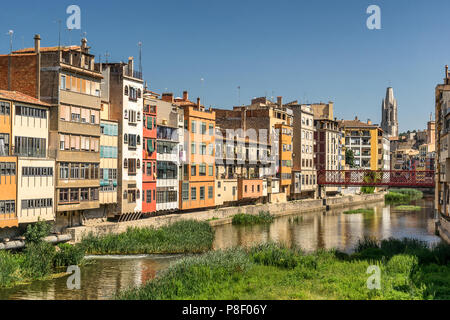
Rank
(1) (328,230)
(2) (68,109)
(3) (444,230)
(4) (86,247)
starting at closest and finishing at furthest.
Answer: (4) (86,247) < (2) (68,109) < (3) (444,230) < (1) (328,230)

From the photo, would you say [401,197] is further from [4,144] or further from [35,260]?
[35,260]

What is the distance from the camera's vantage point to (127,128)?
49.8 meters

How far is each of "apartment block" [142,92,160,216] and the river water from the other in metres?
6.82

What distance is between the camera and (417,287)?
88.5ft

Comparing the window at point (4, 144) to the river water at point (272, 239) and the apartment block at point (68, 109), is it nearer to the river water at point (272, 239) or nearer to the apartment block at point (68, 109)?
the apartment block at point (68, 109)

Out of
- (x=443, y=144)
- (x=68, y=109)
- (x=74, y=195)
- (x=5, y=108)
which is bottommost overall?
(x=74, y=195)

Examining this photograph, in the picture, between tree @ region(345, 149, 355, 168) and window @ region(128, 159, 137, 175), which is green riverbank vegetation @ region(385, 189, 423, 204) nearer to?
tree @ region(345, 149, 355, 168)

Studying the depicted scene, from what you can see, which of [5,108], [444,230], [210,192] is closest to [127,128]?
[5,108]

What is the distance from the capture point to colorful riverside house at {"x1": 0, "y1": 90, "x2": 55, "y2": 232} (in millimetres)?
37000

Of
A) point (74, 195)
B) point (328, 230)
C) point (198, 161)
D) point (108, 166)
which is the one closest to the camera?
point (74, 195)

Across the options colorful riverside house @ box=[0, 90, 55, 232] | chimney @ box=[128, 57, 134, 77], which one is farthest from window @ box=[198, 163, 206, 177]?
colorful riverside house @ box=[0, 90, 55, 232]

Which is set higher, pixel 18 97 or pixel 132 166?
pixel 18 97

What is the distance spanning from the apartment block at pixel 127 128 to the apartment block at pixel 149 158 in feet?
2.81

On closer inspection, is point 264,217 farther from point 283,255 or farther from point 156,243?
point 283,255
